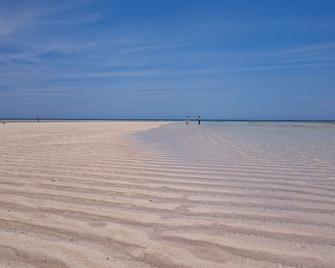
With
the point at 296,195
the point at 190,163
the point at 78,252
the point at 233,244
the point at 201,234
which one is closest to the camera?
the point at 78,252

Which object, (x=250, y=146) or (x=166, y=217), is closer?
(x=166, y=217)

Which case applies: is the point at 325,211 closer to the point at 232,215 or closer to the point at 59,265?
the point at 232,215

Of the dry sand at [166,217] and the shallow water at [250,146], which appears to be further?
the shallow water at [250,146]

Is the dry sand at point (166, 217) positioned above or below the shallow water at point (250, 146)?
below

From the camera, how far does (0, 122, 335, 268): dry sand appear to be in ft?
7.20

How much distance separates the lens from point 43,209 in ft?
10.4

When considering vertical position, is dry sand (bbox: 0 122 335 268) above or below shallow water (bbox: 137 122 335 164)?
below

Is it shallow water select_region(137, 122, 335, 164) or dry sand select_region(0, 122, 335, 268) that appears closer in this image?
dry sand select_region(0, 122, 335, 268)

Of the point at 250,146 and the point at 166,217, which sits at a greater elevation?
the point at 250,146

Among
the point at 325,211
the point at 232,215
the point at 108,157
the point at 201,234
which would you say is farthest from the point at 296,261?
the point at 108,157

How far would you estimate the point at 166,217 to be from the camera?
3.00 meters

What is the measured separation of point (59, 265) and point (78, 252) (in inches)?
7.0

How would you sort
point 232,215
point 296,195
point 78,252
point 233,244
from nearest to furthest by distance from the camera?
point 78,252 < point 233,244 < point 232,215 < point 296,195

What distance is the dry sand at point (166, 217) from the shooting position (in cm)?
220
